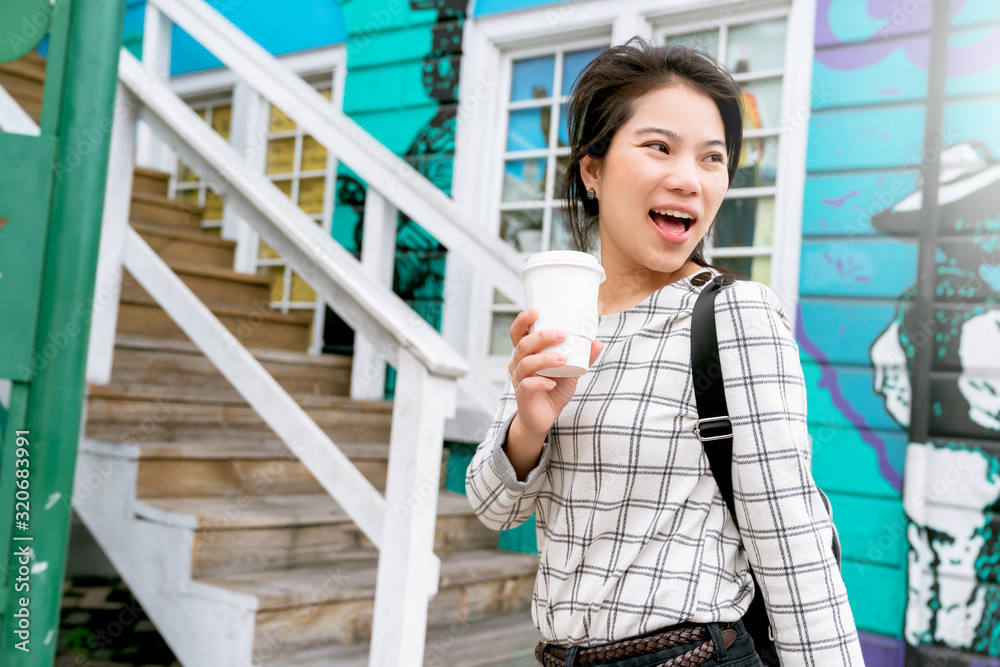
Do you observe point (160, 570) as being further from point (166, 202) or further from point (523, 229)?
point (166, 202)

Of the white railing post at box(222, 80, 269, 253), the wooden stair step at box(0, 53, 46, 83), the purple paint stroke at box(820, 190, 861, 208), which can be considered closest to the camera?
the purple paint stroke at box(820, 190, 861, 208)

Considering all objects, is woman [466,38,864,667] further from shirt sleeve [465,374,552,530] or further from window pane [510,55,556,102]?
window pane [510,55,556,102]

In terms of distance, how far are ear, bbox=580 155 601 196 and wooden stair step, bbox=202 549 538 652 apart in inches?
71.2

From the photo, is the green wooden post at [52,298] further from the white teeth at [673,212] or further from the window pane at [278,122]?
the window pane at [278,122]

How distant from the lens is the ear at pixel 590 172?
4.04ft

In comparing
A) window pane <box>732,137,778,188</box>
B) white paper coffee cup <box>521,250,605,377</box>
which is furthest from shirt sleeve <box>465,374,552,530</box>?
window pane <box>732,137,778,188</box>

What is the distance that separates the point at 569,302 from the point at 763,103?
129 inches

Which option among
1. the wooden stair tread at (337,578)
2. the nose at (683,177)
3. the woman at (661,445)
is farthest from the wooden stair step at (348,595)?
the nose at (683,177)

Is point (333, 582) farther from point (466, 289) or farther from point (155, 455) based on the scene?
point (466, 289)

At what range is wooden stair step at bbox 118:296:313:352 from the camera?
3.98m

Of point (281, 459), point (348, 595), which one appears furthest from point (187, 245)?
point (348, 595)

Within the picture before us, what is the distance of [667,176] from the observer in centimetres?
108

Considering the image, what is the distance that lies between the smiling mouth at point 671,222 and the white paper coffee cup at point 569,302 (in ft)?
0.50

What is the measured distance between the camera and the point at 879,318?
337cm
